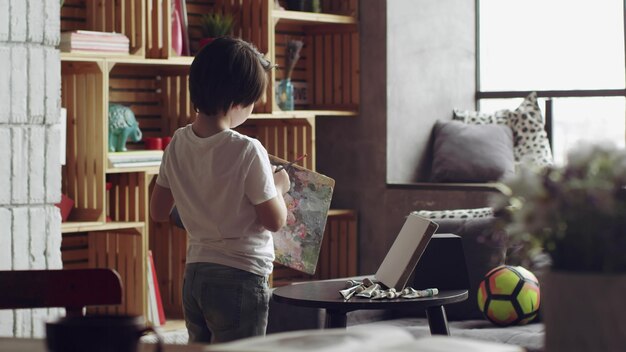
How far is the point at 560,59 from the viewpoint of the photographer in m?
6.21

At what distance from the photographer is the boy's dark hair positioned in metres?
2.61

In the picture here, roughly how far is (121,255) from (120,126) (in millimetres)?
603

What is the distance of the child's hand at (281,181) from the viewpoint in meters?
2.79

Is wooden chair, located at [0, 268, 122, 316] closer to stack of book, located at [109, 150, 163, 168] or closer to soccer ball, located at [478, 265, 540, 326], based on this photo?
soccer ball, located at [478, 265, 540, 326]

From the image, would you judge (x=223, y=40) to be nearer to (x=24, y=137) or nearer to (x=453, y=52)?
(x=24, y=137)

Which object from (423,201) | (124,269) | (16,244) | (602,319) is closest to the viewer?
(602,319)

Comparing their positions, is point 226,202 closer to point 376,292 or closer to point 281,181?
point 281,181

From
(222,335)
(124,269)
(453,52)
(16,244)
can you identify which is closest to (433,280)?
(222,335)

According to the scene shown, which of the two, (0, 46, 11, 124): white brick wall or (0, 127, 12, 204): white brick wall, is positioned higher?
(0, 46, 11, 124): white brick wall

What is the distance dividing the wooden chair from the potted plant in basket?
3.38ft

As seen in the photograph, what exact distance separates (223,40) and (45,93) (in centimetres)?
104

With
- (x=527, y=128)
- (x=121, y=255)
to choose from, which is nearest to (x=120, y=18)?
(x=121, y=255)

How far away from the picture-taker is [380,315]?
4.21m

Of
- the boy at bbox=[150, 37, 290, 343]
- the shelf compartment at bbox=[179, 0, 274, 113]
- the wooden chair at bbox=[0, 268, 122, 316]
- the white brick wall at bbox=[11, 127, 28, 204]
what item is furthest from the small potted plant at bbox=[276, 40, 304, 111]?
the wooden chair at bbox=[0, 268, 122, 316]
